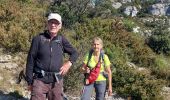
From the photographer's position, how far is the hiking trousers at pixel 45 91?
16.4 feet

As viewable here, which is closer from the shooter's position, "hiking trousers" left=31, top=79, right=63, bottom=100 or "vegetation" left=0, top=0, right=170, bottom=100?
"hiking trousers" left=31, top=79, right=63, bottom=100

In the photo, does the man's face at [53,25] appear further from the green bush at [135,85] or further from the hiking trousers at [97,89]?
the green bush at [135,85]

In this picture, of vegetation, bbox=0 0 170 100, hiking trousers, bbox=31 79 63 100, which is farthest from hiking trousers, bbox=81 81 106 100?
vegetation, bbox=0 0 170 100

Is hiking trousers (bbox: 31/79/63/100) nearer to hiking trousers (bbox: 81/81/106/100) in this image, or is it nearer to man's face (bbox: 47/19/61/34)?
man's face (bbox: 47/19/61/34)

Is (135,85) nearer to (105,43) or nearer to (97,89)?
(105,43)

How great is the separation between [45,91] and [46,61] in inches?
17.2

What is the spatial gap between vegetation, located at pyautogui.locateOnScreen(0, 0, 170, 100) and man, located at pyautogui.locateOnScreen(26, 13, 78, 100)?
11.6 feet

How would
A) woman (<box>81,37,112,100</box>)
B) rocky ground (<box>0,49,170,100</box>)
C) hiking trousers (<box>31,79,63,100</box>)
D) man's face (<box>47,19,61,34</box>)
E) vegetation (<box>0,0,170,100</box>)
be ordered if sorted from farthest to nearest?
vegetation (<box>0,0,170,100</box>), rocky ground (<box>0,49,170,100</box>), woman (<box>81,37,112,100</box>), hiking trousers (<box>31,79,63,100</box>), man's face (<box>47,19,61,34</box>)

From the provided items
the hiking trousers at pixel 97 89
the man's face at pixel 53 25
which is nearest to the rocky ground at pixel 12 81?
the hiking trousers at pixel 97 89

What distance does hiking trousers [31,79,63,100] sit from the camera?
16.4ft

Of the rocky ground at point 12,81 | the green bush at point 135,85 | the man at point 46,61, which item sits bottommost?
Answer: the green bush at point 135,85

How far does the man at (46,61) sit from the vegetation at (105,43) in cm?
354

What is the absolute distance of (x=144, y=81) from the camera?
10969 millimetres

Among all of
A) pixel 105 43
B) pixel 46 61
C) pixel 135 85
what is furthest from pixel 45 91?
pixel 105 43
